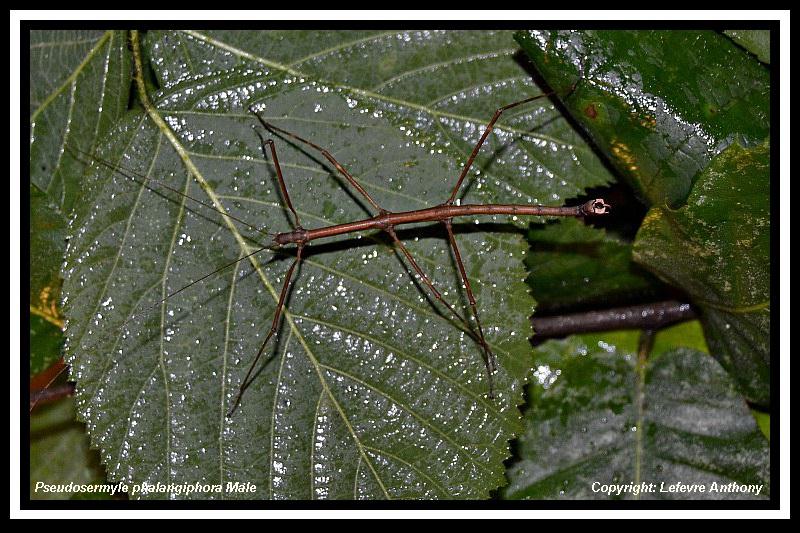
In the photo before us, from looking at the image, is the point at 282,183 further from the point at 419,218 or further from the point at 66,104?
the point at 66,104

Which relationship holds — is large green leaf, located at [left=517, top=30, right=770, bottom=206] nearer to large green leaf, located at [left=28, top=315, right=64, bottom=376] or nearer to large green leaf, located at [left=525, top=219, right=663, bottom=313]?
large green leaf, located at [left=525, top=219, right=663, bottom=313]

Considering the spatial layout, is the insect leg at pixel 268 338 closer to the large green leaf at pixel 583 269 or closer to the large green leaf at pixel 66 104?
the large green leaf at pixel 66 104

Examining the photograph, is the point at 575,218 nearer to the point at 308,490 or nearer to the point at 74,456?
the point at 308,490

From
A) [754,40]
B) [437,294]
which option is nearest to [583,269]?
[437,294]

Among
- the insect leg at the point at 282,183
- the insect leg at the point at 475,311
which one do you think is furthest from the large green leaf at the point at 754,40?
the insect leg at the point at 282,183

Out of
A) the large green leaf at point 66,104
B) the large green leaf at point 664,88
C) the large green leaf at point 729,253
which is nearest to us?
the large green leaf at point 729,253

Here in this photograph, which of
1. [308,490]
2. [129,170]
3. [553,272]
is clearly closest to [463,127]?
A: [553,272]

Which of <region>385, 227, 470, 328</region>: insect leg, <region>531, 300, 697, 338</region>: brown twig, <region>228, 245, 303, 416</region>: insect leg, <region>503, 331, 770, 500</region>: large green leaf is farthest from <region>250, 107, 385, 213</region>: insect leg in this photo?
<region>503, 331, 770, 500</region>: large green leaf
